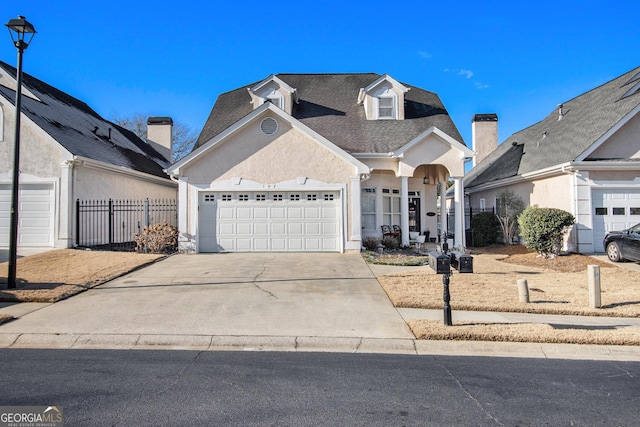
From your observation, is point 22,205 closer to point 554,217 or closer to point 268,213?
point 268,213

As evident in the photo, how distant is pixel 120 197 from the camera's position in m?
16.6

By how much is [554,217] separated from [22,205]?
18843 mm

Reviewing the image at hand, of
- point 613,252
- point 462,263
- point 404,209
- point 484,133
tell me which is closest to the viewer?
point 462,263

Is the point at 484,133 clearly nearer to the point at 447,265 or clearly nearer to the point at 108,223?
the point at 447,265

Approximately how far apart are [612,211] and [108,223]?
757 inches

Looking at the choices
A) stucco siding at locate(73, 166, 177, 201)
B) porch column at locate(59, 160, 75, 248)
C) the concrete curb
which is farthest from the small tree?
porch column at locate(59, 160, 75, 248)

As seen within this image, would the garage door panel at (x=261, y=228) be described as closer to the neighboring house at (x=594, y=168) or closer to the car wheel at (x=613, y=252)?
the neighboring house at (x=594, y=168)

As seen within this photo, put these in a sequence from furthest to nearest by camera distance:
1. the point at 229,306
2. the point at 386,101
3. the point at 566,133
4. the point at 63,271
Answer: the point at 386,101, the point at 566,133, the point at 63,271, the point at 229,306

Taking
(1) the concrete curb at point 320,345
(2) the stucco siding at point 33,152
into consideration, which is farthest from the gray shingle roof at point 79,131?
(1) the concrete curb at point 320,345

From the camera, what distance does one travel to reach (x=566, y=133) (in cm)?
1616

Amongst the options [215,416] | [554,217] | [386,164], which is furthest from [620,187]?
[215,416]

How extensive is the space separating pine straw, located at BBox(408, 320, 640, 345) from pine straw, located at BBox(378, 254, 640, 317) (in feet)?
3.87

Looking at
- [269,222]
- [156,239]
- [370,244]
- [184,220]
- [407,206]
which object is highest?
[407,206]

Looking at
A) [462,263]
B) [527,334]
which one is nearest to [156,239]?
[462,263]
